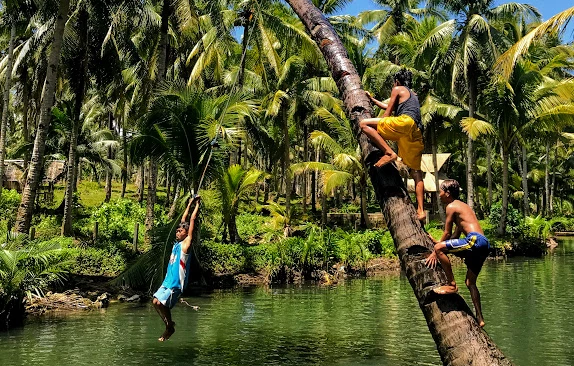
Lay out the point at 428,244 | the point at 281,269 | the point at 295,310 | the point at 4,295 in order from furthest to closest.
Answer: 1. the point at 281,269
2. the point at 295,310
3. the point at 4,295
4. the point at 428,244

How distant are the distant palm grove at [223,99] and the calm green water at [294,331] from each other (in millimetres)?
1950

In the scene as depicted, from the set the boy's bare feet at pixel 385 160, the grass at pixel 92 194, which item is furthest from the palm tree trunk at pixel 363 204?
the boy's bare feet at pixel 385 160

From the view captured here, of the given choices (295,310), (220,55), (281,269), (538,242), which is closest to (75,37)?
(220,55)

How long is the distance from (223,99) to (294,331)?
7.55 meters

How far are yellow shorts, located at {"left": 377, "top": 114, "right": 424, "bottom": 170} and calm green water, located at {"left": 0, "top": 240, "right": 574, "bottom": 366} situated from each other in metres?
5.05

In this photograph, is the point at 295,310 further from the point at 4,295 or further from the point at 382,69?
the point at 382,69

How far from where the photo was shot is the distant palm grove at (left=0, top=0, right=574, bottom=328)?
1684 centimetres

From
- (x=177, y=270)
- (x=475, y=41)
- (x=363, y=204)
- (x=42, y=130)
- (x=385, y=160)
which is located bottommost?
(x=177, y=270)

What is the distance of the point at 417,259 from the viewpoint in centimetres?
418

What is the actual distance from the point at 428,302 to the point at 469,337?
14.1 inches

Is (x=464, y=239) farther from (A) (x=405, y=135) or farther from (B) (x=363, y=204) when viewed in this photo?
(B) (x=363, y=204)

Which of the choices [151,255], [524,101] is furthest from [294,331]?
[524,101]

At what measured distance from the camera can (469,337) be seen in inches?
149

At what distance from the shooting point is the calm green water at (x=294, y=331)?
10.1 meters
